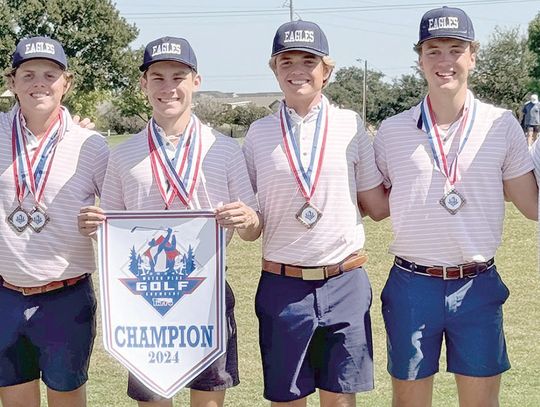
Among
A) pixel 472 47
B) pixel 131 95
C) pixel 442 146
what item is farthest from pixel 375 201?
pixel 131 95

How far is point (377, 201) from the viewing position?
184 inches

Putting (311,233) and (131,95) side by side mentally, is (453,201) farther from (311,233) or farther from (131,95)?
(131,95)

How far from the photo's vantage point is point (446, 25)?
4.42 metres

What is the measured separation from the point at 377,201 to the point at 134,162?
4.45 ft

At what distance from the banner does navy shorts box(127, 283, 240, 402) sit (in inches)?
4.5

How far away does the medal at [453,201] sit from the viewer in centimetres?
436

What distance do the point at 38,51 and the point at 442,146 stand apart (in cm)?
226

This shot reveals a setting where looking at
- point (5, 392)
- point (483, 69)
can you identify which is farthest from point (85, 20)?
point (5, 392)

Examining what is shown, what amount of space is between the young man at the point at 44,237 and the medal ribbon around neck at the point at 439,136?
5.92 ft

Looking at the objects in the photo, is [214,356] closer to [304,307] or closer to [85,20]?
[304,307]

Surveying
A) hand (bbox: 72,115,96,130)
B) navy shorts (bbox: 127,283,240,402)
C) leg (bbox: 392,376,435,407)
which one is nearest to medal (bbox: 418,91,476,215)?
leg (bbox: 392,376,435,407)

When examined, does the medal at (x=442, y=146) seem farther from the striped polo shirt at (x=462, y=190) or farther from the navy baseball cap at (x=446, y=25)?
the navy baseball cap at (x=446, y=25)

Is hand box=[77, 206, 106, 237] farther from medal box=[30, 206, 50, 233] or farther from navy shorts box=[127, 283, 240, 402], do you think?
navy shorts box=[127, 283, 240, 402]

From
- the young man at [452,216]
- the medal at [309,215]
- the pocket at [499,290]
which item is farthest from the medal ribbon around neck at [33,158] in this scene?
the pocket at [499,290]
